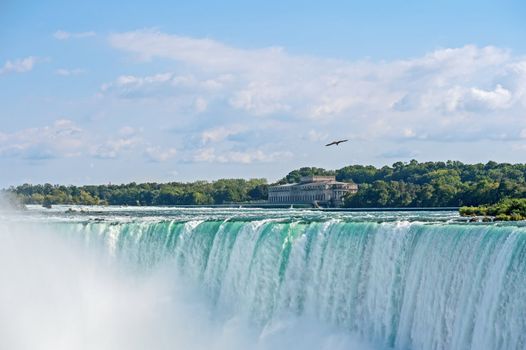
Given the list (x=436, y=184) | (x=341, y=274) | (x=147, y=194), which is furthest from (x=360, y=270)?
(x=147, y=194)

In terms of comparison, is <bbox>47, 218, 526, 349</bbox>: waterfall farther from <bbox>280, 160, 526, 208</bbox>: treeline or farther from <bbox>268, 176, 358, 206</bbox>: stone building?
<bbox>268, 176, 358, 206</bbox>: stone building

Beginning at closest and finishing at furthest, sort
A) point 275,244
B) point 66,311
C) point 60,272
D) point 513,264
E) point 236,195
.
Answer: point 513,264, point 275,244, point 66,311, point 60,272, point 236,195

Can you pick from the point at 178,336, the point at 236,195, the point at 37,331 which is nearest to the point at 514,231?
the point at 178,336

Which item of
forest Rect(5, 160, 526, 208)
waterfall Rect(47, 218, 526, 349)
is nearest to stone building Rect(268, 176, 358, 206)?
forest Rect(5, 160, 526, 208)

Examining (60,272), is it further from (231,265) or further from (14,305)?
(231,265)

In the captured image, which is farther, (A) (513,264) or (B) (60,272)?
(B) (60,272)

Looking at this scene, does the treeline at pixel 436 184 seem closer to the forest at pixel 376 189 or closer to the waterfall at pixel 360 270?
the forest at pixel 376 189

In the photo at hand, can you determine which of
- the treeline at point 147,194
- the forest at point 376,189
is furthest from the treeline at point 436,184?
the treeline at point 147,194
